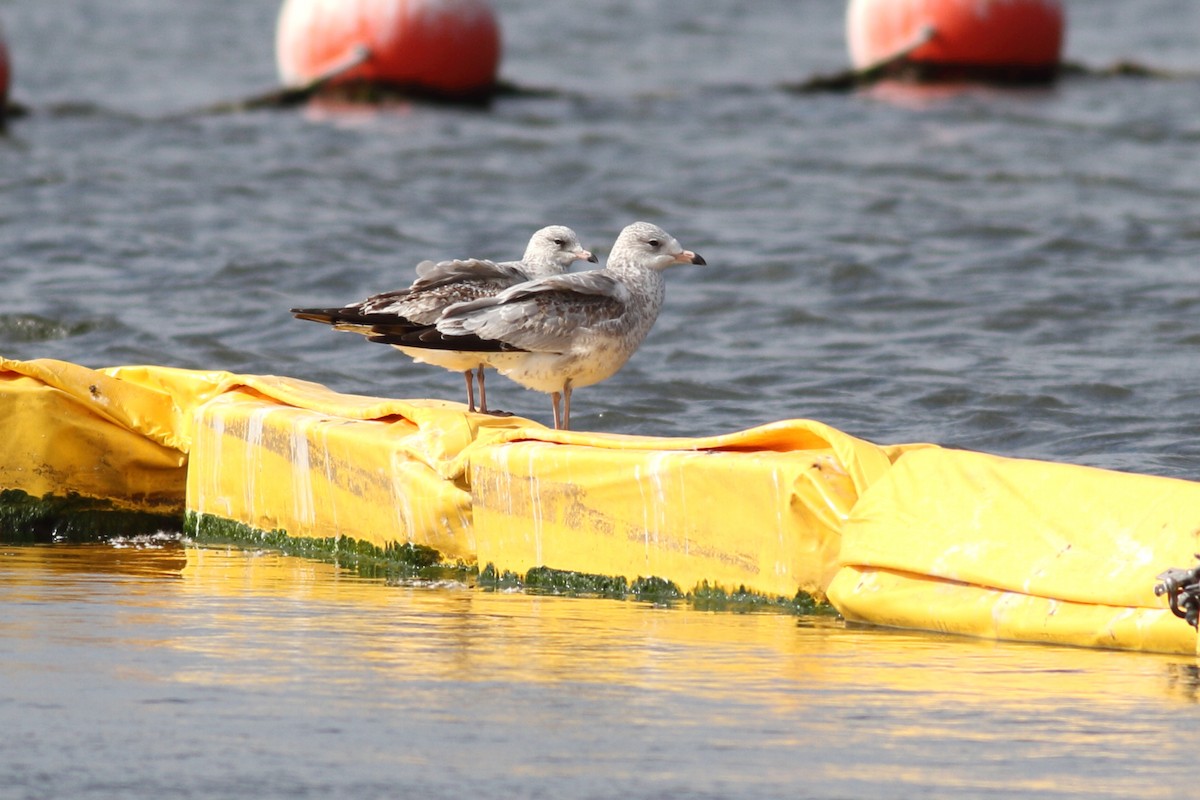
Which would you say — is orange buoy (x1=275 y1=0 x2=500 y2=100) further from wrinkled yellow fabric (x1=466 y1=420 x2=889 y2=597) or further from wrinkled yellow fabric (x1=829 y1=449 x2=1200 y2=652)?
wrinkled yellow fabric (x1=829 y1=449 x2=1200 y2=652)

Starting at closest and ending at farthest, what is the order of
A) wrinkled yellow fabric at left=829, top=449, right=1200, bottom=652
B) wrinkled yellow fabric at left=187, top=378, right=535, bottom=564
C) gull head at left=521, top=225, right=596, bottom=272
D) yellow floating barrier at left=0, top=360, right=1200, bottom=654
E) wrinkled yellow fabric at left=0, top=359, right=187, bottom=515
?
wrinkled yellow fabric at left=829, top=449, right=1200, bottom=652 < yellow floating barrier at left=0, top=360, right=1200, bottom=654 < wrinkled yellow fabric at left=187, top=378, right=535, bottom=564 < gull head at left=521, top=225, right=596, bottom=272 < wrinkled yellow fabric at left=0, top=359, right=187, bottom=515

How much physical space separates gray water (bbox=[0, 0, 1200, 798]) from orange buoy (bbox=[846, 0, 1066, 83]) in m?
0.51

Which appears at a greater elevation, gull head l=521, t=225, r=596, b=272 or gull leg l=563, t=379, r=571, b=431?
gull head l=521, t=225, r=596, b=272

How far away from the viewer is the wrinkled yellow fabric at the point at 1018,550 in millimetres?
5402

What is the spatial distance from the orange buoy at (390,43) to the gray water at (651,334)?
25.4 inches

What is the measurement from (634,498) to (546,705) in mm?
1948

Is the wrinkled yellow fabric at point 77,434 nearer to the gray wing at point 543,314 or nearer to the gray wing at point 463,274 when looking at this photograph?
the gray wing at point 463,274

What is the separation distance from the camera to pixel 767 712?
4602mm

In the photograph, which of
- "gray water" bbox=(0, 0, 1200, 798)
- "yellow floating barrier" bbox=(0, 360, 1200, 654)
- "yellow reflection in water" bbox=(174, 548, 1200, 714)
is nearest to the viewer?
"gray water" bbox=(0, 0, 1200, 798)

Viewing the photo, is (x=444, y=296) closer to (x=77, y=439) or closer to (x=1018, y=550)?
(x=77, y=439)

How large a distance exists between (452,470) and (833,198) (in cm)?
1507

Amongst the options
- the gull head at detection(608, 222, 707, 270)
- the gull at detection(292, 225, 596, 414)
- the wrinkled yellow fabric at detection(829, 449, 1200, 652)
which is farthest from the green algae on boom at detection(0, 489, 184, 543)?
the wrinkled yellow fabric at detection(829, 449, 1200, 652)

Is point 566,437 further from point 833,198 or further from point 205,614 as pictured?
point 833,198

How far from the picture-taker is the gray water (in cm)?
426
